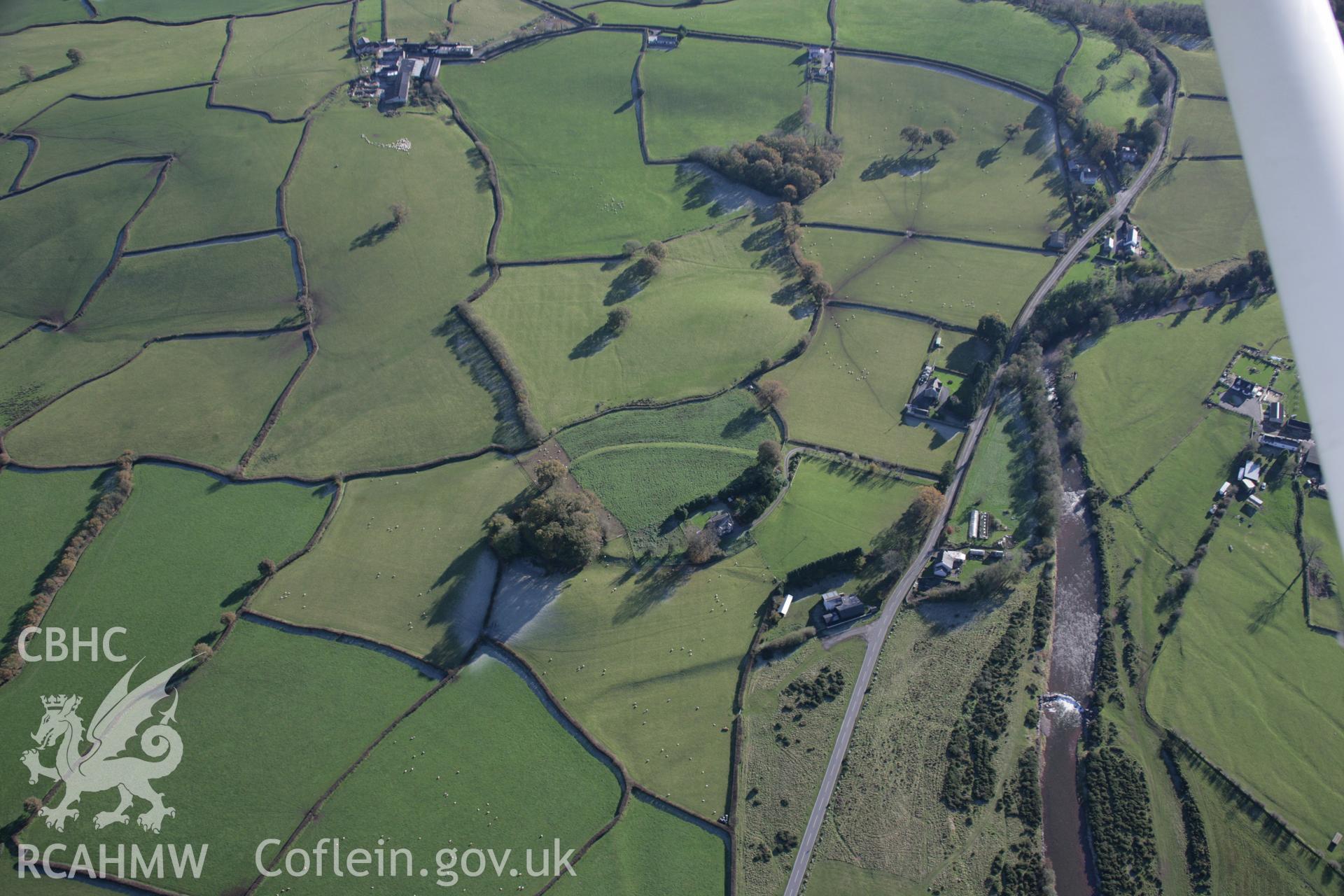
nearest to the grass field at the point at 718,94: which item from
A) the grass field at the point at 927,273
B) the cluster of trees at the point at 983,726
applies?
the grass field at the point at 927,273

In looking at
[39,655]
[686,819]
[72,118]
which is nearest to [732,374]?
[686,819]

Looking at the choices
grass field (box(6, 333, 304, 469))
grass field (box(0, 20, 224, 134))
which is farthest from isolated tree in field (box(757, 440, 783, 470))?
Answer: grass field (box(0, 20, 224, 134))

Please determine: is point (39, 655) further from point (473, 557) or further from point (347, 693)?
point (473, 557)

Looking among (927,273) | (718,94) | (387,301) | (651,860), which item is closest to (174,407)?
(387,301)

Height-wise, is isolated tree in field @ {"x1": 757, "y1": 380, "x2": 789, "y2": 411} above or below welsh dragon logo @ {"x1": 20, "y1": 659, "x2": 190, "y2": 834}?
above

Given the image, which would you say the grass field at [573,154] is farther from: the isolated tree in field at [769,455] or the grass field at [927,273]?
the isolated tree in field at [769,455]

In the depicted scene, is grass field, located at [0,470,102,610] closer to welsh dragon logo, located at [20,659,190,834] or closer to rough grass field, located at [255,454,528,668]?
welsh dragon logo, located at [20,659,190,834]
